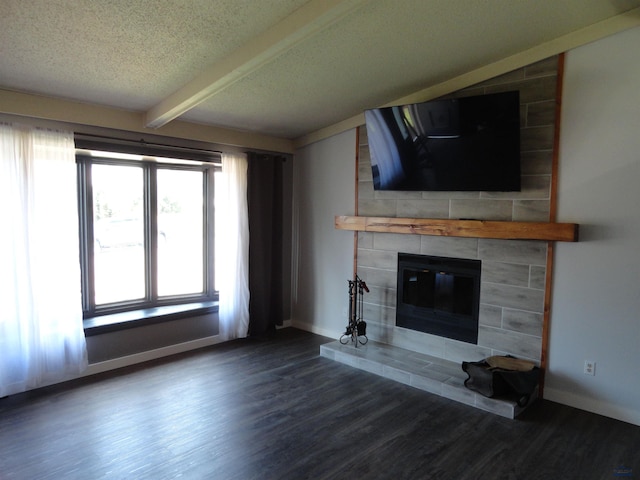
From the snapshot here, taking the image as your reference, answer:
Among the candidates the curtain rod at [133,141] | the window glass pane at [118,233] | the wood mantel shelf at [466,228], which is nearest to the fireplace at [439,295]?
the wood mantel shelf at [466,228]

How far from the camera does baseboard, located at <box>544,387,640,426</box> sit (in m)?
2.91

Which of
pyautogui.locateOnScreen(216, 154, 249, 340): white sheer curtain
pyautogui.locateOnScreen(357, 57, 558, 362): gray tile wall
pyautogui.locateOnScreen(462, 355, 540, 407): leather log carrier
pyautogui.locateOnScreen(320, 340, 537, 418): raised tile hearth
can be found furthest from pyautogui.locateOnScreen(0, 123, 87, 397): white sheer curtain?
pyautogui.locateOnScreen(462, 355, 540, 407): leather log carrier

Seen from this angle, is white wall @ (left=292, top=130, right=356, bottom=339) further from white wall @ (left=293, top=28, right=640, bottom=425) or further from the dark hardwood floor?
white wall @ (left=293, top=28, right=640, bottom=425)

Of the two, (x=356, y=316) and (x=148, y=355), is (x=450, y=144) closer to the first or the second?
(x=356, y=316)

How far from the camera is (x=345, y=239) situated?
4711 millimetres

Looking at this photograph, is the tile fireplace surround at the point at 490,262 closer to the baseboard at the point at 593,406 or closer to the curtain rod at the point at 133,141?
the baseboard at the point at 593,406

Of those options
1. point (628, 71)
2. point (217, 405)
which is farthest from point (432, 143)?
point (217, 405)

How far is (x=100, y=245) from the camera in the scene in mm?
4051

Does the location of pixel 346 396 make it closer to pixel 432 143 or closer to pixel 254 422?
pixel 254 422

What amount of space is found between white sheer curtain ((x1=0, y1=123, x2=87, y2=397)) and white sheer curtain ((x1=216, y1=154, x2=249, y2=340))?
4.66 feet

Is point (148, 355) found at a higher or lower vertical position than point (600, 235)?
lower

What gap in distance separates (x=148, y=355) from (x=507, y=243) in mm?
3511

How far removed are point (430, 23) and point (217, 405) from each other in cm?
311

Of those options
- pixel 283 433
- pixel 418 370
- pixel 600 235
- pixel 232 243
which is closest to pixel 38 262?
pixel 232 243
